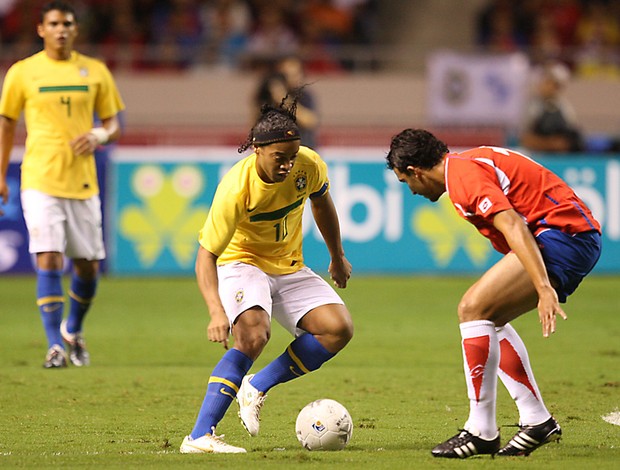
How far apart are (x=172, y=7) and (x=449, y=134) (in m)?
5.59

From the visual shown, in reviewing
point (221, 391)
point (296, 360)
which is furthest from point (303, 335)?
point (221, 391)

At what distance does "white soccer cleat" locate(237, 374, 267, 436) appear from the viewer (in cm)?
588

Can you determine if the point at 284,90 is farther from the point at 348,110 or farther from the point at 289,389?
the point at 348,110

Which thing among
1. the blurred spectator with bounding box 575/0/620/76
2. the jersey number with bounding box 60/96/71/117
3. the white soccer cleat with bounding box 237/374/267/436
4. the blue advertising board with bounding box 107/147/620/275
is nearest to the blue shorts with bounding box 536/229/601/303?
the white soccer cleat with bounding box 237/374/267/436

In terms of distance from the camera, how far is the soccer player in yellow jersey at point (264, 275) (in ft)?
18.4

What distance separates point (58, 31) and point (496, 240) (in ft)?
13.6

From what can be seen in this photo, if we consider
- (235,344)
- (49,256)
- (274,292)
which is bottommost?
(49,256)

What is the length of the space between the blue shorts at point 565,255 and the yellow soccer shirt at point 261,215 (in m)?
1.31

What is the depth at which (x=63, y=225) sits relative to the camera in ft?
27.8

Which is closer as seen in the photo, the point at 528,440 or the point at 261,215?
the point at 528,440

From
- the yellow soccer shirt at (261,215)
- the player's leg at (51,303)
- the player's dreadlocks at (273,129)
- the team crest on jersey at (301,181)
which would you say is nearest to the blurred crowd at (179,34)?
the player's leg at (51,303)

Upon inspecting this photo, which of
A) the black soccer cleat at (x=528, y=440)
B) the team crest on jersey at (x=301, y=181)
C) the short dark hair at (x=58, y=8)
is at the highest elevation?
the short dark hair at (x=58, y=8)

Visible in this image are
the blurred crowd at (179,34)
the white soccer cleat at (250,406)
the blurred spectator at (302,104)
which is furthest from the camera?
the blurred crowd at (179,34)

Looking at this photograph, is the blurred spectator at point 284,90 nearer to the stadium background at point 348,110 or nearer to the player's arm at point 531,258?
the stadium background at point 348,110
